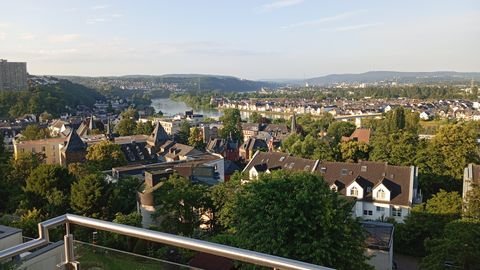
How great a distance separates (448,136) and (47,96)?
67.6 m

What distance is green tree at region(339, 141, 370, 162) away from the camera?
2934cm

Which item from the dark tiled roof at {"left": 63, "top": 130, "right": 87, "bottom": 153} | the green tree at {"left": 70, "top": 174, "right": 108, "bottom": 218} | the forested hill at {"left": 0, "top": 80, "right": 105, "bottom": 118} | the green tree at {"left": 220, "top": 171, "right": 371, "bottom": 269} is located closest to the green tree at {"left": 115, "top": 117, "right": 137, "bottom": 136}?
the dark tiled roof at {"left": 63, "top": 130, "right": 87, "bottom": 153}

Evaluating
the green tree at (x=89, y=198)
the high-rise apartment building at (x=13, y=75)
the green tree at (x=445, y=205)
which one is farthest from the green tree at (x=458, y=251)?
the high-rise apartment building at (x=13, y=75)

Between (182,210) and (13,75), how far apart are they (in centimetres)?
9502

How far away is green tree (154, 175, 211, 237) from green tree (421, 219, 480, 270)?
7957 mm

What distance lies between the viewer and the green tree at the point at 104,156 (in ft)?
89.3

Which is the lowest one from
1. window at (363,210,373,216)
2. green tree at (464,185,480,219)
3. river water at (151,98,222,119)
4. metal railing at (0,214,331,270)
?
river water at (151,98,222,119)

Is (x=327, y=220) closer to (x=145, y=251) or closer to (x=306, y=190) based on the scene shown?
(x=306, y=190)

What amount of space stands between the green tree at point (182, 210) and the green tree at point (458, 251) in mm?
7957

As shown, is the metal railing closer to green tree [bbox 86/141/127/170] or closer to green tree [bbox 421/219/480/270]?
green tree [bbox 421/219/480/270]

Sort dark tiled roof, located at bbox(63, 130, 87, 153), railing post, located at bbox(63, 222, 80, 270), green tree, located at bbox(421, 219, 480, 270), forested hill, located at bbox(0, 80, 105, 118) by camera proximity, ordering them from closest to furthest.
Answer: railing post, located at bbox(63, 222, 80, 270) < green tree, located at bbox(421, 219, 480, 270) < dark tiled roof, located at bbox(63, 130, 87, 153) < forested hill, located at bbox(0, 80, 105, 118)

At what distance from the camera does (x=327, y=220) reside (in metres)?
8.68

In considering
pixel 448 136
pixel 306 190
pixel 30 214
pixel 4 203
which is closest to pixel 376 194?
pixel 448 136

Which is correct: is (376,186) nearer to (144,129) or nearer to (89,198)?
(89,198)
